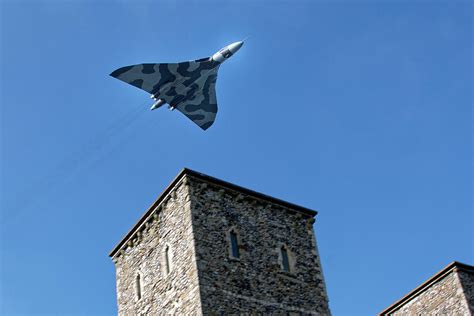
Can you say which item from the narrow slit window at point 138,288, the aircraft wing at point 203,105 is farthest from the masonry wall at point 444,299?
the aircraft wing at point 203,105

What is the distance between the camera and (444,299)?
26203 millimetres

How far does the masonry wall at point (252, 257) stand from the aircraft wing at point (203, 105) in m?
8.44

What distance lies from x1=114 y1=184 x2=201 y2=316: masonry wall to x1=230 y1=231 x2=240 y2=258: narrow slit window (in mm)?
1396

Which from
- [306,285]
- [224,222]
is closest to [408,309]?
[306,285]

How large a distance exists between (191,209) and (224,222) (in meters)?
1.18

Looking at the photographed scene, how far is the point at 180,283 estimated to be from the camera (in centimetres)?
2292

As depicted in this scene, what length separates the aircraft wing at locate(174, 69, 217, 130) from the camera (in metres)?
32.6

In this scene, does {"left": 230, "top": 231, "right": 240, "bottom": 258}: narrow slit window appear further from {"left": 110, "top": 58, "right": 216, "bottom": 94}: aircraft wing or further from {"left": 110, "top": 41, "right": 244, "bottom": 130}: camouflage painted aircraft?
{"left": 110, "top": 58, "right": 216, "bottom": 94}: aircraft wing

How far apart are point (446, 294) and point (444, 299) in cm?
18

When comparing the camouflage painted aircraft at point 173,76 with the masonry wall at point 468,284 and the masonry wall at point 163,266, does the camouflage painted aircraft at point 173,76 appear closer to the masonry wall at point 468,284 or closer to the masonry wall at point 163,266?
the masonry wall at point 163,266

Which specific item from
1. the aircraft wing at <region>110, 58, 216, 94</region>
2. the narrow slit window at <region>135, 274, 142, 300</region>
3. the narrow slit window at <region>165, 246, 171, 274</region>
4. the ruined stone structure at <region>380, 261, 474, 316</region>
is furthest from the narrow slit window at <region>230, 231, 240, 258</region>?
the aircraft wing at <region>110, 58, 216, 94</region>

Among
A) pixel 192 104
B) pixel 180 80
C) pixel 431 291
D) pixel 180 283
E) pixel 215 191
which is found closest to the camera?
pixel 180 283

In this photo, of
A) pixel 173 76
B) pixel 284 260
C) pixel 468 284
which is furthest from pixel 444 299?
pixel 173 76

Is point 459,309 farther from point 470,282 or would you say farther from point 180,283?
point 180,283
